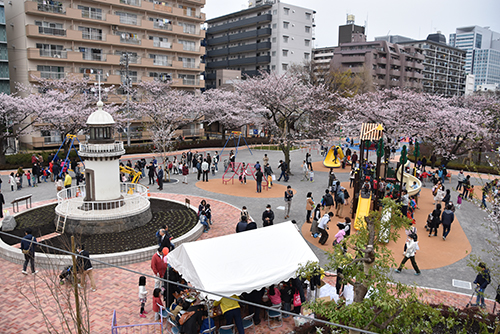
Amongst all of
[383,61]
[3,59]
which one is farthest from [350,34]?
[3,59]

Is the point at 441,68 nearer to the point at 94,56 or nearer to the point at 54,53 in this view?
the point at 94,56

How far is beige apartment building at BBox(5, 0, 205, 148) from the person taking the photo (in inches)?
1422

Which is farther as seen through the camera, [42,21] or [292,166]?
[42,21]

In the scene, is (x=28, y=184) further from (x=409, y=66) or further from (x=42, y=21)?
(x=409, y=66)

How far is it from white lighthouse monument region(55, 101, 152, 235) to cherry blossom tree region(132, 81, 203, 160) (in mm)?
18813

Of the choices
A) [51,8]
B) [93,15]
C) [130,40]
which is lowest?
[130,40]

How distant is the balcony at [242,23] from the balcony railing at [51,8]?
35881 millimetres

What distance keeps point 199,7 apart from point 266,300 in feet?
158

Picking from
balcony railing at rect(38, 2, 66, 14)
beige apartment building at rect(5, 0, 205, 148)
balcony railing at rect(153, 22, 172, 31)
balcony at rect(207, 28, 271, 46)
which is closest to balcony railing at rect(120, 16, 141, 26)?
beige apartment building at rect(5, 0, 205, 148)

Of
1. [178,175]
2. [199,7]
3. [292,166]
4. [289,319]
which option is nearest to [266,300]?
[289,319]

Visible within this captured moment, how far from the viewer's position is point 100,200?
1391cm

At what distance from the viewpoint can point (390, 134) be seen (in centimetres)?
2894

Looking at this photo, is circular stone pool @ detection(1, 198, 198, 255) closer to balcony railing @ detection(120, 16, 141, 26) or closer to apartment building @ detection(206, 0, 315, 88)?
balcony railing @ detection(120, 16, 141, 26)

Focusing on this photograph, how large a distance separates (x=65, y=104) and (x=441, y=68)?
94.3 metres
